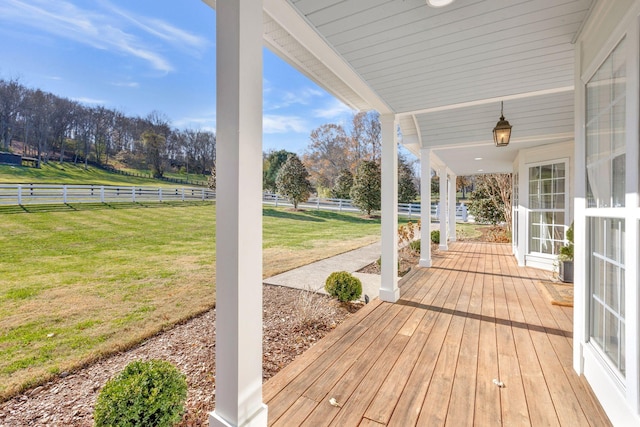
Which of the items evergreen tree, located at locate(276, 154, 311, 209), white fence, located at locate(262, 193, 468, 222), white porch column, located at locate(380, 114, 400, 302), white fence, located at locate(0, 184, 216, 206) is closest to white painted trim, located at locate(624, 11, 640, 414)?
white porch column, located at locate(380, 114, 400, 302)

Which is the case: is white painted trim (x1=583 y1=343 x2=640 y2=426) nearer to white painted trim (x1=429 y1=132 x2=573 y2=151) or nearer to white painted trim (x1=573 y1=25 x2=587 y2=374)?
white painted trim (x1=573 y1=25 x2=587 y2=374)

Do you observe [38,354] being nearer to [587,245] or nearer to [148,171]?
[148,171]

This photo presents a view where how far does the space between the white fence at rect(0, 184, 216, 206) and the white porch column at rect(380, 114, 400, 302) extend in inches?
114

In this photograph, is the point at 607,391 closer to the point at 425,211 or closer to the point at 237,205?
the point at 237,205

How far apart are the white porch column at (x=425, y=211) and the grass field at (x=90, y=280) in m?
3.01

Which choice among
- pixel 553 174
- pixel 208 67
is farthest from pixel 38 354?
pixel 553 174

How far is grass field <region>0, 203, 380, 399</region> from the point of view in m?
2.32

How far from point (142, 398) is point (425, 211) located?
16.1 feet

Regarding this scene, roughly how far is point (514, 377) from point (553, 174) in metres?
4.58

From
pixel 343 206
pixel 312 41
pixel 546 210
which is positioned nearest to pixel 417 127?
pixel 546 210

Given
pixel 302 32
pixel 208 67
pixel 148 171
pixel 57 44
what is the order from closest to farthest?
pixel 302 32, pixel 57 44, pixel 148 171, pixel 208 67

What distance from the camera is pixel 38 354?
2232 mm

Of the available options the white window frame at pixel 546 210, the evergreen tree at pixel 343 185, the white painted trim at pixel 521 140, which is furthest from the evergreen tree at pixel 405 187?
the white painted trim at pixel 521 140

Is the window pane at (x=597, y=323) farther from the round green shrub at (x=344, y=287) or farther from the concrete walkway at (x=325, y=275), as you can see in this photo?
the concrete walkway at (x=325, y=275)
